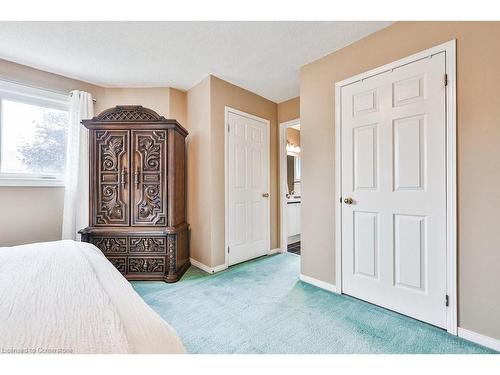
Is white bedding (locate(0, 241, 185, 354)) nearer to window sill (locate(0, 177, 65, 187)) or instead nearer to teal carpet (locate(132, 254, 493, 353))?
teal carpet (locate(132, 254, 493, 353))

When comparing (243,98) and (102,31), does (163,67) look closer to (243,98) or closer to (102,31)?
(102,31)

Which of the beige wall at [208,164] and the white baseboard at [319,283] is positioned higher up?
the beige wall at [208,164]

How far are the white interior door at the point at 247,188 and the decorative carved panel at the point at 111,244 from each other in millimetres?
1216

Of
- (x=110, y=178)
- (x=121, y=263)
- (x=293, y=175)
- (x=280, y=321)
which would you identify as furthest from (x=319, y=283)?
(x=293, y=175)

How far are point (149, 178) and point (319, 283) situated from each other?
2167 mm

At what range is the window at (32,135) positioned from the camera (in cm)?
240

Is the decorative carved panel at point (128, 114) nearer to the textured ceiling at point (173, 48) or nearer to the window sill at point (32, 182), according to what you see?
the textured ceiling at point (173, 48)

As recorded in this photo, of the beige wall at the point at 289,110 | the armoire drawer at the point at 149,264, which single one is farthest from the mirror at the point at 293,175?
the armoire drawer at the point at 149,264

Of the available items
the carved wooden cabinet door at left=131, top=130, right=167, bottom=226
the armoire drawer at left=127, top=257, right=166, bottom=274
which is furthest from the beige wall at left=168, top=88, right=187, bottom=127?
the armoire drawer at left=127, top=257, right=166, bottom=274

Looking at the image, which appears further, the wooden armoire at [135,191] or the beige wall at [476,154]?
the wooden armoire at [135,191]

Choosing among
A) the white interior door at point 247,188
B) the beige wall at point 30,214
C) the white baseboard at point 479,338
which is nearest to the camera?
the white baseboard at point 479,338

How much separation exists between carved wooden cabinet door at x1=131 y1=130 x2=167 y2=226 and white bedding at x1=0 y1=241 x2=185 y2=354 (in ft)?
5.18

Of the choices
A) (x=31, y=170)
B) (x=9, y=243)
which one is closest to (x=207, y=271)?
(x=9, y=243)

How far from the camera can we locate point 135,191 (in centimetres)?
263
